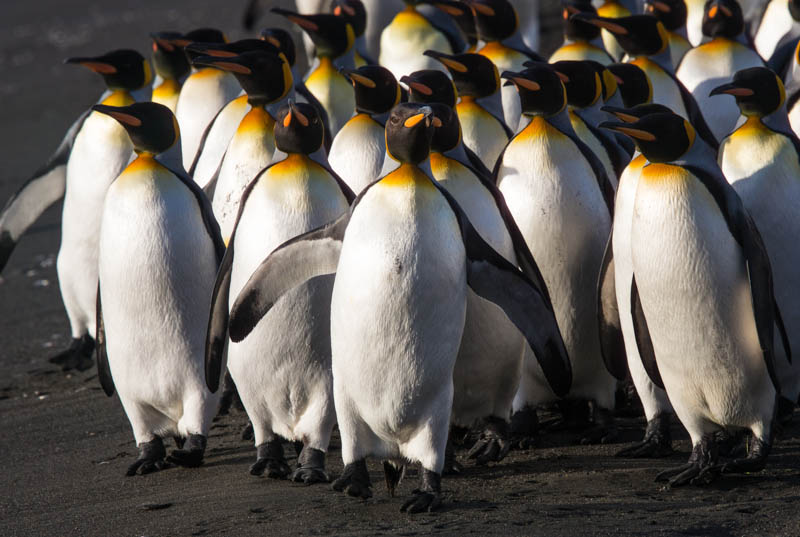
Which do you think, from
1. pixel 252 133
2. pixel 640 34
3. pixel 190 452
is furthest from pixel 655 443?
pixel 640 34

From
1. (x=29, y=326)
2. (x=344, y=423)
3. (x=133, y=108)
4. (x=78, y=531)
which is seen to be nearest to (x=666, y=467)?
(x=344, y=423)

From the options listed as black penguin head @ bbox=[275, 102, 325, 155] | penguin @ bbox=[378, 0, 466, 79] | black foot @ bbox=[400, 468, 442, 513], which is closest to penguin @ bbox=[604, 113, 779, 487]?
black foot @ bbox=[400, 468, 442, 513]

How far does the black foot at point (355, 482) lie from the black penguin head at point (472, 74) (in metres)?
1.86

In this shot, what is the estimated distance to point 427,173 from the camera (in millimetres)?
3852

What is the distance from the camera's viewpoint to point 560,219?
182 inches

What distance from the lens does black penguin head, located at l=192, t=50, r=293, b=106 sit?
4.71 meters

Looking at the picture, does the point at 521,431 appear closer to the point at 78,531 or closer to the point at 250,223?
the point at 250,223

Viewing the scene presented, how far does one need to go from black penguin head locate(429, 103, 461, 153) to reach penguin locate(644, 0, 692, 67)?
10.7 ft

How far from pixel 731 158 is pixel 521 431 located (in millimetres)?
1251

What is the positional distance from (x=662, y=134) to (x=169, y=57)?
11.8 feet

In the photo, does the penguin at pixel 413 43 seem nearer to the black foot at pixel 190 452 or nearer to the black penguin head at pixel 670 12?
the black penguin head at pixel 670 12

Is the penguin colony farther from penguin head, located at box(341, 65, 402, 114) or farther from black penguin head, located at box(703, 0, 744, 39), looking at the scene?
black penguin head, located at box(703, 0, 744, 39)

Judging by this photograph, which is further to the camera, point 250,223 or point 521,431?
point 521,431

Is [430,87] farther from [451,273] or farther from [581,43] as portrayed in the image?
[581,43]
